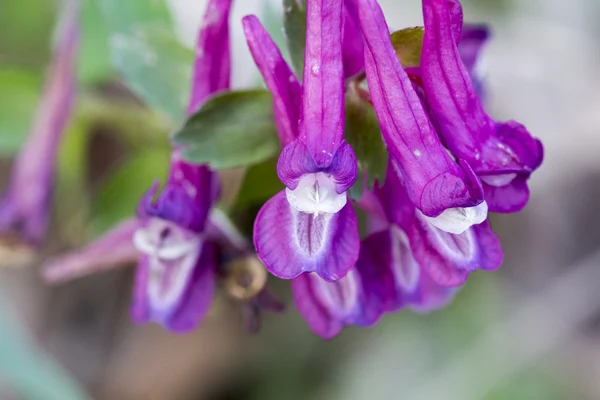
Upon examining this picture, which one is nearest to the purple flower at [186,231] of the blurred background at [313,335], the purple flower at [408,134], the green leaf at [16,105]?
the purple flower at [408,134]

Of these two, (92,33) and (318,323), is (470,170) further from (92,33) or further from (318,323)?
(92,33)

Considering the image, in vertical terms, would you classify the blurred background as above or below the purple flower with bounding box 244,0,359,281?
below

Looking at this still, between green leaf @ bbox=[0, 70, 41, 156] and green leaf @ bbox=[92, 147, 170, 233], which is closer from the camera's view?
green leaf @ bbox=[92, 147, 170, 233]

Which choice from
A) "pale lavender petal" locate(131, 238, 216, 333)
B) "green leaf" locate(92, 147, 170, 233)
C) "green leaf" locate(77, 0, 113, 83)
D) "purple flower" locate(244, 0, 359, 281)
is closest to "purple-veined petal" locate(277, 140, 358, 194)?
"purple flower" locate(244, 0, 359, 281)

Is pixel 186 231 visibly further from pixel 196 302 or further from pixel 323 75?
pixel 323 75

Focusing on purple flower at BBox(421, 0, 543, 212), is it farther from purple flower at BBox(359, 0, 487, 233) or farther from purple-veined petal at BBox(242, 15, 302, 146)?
purple-veined petal at BBox(242, 15, 302, 146)

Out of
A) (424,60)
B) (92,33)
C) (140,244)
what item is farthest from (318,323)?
(92,33)
